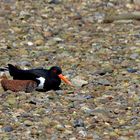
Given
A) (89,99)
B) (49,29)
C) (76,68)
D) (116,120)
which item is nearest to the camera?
(116,120)

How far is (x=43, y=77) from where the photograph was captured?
12.7m

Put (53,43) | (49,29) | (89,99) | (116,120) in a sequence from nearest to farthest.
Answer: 1. (116,120)
2. (89,99)
3. (53,43)
4. (49,29)

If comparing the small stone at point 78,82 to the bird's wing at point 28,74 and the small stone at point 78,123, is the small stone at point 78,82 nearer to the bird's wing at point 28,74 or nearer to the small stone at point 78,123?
the bird's wing at point 28,74

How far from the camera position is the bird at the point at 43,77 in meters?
12.5

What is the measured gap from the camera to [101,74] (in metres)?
13.8

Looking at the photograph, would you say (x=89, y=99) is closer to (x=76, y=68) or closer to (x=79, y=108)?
(x=79, y=108)

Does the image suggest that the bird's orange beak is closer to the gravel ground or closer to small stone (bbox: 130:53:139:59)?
the gravel ground

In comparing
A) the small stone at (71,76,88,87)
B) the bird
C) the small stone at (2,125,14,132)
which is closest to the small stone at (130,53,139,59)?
the small stone at (71,76,88,87)

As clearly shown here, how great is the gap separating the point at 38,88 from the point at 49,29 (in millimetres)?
5582

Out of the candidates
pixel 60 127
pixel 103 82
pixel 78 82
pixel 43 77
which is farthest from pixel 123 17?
pixel 60 127

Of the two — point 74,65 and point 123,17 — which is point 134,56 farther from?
point 123,17

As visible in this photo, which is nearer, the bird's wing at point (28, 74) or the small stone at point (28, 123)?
the small stone at point (28, 123)

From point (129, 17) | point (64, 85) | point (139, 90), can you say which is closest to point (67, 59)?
point (64, 85)

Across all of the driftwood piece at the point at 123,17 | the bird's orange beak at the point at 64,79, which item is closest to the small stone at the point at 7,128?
the bird's orange beak at the point at 64,79
